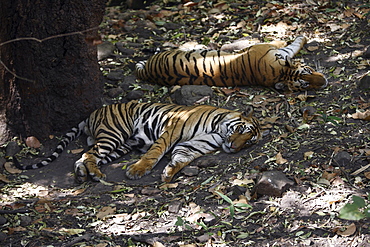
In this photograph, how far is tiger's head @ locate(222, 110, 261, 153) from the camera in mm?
5012

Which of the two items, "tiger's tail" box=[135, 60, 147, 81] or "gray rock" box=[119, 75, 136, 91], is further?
"tiger's tail" box=[135, 60, 147, 81]

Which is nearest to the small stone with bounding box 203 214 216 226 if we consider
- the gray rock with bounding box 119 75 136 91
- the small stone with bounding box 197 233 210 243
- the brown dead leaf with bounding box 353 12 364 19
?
the small stone with bounding box 197 233 210 243

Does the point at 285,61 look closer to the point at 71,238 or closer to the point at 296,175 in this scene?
the point at 296,175

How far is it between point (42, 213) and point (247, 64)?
11.1ft

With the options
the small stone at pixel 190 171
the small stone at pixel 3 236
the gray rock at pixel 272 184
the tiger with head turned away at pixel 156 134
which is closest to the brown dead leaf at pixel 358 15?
the tiger with head turned away at pixel 156 134

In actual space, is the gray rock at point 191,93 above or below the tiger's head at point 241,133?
above

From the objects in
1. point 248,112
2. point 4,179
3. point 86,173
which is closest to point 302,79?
point 248,112

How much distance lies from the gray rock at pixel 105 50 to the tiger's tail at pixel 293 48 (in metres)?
2.51

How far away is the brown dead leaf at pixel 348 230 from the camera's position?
3.34 meters

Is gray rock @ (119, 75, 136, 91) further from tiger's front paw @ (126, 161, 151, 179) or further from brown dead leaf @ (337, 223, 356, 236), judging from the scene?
brown dead leaf @ (337, 223, 356, 236)

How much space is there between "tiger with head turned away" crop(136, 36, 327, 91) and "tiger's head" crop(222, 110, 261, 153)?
107cm

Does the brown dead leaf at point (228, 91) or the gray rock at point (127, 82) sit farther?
the gray rock at point (127, 82)

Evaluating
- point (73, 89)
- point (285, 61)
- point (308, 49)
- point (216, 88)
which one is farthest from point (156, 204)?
point (308, 49)

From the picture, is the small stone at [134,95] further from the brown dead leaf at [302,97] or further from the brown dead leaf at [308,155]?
the brown dead leaf at [308,155]
